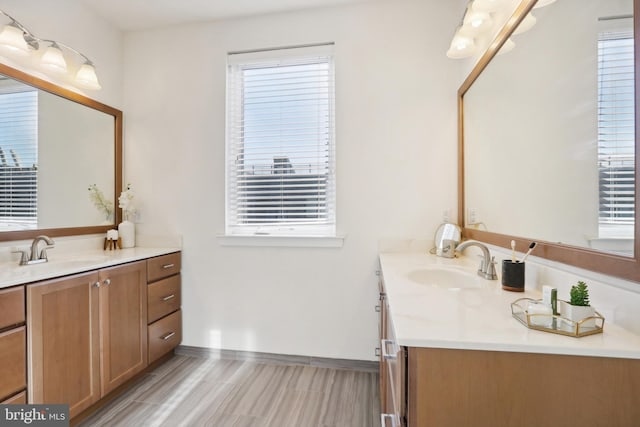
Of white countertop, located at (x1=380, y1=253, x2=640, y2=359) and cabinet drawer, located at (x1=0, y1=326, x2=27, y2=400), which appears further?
cabinet drawer, located at (x1=0, y1=326, x2=27, y2=400)

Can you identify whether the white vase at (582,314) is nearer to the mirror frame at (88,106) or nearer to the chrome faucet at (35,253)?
the chrome faucet at (35,253)

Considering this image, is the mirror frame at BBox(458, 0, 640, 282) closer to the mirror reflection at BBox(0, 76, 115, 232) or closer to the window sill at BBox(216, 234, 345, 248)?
the window sill at BBox(216, 234, 345, 248)

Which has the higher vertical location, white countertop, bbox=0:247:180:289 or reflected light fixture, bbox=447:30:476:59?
reflected light fixture, bbox=447:30:476:59

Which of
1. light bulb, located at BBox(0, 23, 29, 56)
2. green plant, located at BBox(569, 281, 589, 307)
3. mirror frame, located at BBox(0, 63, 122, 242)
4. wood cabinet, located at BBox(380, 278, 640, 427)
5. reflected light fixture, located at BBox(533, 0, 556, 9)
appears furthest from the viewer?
mirror frame, located at BBox(0, 63, 122, 242)

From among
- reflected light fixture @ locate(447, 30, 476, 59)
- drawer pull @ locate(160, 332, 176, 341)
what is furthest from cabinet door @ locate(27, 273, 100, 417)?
reflected light fixture @ locate(447, 30, 476, 59)

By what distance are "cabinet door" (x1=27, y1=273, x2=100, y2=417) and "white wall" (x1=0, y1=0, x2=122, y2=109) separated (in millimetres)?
1411

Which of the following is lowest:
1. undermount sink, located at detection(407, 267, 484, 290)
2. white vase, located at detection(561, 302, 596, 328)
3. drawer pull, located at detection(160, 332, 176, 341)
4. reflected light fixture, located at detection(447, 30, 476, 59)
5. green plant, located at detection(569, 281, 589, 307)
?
drawer pull, located at detection(160, 332, 176, 341)

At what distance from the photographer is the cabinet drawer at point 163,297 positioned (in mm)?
2013

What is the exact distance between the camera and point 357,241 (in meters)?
2.09

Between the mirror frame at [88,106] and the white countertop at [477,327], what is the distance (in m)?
2.18

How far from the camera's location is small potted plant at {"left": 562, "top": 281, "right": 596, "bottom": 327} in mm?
726

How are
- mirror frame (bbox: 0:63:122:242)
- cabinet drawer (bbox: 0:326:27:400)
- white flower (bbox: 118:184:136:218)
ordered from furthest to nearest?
white flower (bbox: 118:184:136:218) < mirror frame (bbox: 0:63:122:242) < cabinet drawer (bbox: 0:326:27:400)

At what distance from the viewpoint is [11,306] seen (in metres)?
1.22

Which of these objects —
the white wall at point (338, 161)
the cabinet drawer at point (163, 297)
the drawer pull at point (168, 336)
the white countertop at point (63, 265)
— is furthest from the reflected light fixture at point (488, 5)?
the drawer pull at point (168, 336)
